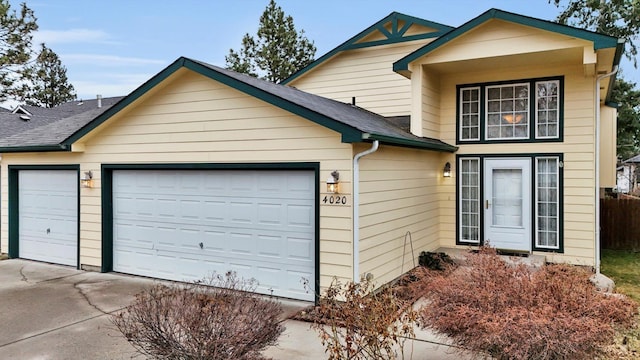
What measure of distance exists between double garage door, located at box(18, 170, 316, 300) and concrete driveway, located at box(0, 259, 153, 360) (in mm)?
568

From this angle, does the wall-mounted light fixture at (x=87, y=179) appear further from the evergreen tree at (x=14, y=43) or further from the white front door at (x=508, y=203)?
the evergreen tree at (x=14, y=43)

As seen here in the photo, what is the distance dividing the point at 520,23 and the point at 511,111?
1920 mm

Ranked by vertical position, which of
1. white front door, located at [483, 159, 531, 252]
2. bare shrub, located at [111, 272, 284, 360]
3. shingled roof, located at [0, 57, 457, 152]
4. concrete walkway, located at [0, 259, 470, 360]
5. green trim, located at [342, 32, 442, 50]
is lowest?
concrete walkway, located at [0, 259, 470, 360]

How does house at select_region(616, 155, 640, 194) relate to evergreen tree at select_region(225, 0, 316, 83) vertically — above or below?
below

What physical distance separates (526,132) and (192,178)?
6715 mm

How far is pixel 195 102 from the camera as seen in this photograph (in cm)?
764

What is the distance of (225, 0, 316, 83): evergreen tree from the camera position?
1022 inches

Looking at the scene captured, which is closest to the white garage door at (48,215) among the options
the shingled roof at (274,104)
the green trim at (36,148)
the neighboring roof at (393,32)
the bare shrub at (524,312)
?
the green trim at (36,148)

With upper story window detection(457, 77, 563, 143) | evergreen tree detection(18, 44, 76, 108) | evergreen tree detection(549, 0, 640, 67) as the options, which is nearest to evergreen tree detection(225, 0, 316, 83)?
evergreen tree detection(549, 0, 640, 67)

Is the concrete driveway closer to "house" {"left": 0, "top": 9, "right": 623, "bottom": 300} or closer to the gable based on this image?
"house" {"left": 0, "top": 9, "right": 623, "bottom": 300}

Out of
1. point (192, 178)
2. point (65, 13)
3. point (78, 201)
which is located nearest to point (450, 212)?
point (192, 178)

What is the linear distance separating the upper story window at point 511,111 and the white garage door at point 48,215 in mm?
8347

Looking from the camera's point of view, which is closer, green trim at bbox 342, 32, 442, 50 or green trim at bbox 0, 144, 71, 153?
green trim at bbox 0, 144, 71, 153

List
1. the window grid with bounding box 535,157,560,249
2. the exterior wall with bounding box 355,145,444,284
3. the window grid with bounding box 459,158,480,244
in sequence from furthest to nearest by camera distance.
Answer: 1. the window grid with bounding box 459,158,480,244
2. the window grid with bounding box 535,157,560,249
3. the exterior wall with bounding box 355,145,444,284
